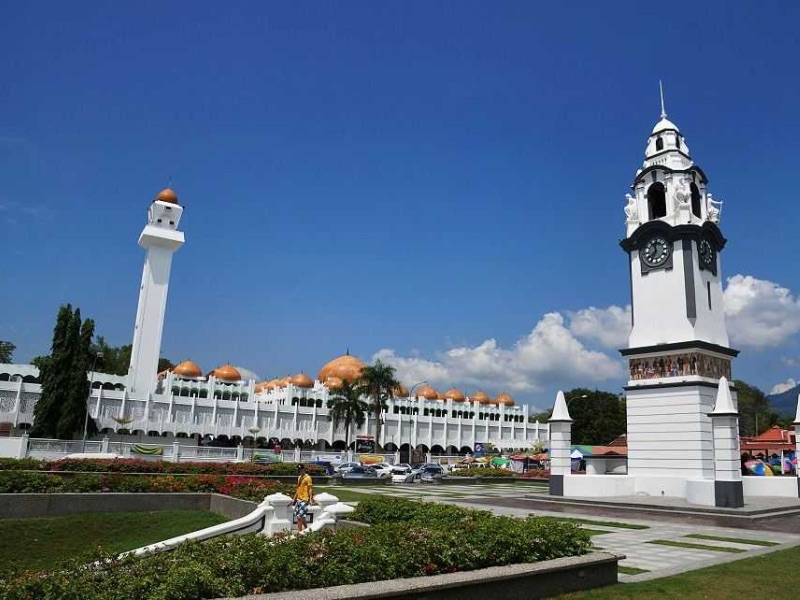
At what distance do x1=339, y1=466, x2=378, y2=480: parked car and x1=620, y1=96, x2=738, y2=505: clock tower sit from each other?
581 inches

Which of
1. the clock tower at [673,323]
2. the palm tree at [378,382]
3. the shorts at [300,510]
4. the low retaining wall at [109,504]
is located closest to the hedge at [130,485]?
the low retaining wall at [109,504]

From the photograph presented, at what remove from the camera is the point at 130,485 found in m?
18.9

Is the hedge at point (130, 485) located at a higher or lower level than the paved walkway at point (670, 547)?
higher

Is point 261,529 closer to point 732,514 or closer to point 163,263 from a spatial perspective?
point 732,514

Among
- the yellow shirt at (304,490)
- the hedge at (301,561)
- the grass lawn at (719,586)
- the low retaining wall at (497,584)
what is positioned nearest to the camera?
the hedge at (301,561)

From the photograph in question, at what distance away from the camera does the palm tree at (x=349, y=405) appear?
198ft

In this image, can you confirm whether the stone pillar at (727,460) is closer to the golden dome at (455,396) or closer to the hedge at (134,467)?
Result: the hedge at (134,467)

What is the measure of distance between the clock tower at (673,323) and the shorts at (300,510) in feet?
51.0

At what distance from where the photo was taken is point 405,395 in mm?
81438

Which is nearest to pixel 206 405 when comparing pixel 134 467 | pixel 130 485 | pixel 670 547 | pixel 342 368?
pixel 342 368

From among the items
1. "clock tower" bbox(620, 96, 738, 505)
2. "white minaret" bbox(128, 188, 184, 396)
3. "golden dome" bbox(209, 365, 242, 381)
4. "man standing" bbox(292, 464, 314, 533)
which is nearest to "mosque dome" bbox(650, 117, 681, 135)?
"clock tower" bbox(620, 96, 738, 505)

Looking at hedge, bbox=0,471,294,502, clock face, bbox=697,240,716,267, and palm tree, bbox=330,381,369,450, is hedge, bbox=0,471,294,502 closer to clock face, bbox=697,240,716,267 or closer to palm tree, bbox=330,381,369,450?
clock face, bbox=697,240,716,267

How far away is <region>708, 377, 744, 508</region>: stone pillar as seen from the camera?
20922mm

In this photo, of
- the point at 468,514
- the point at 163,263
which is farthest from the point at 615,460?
A: the point at 163,263
